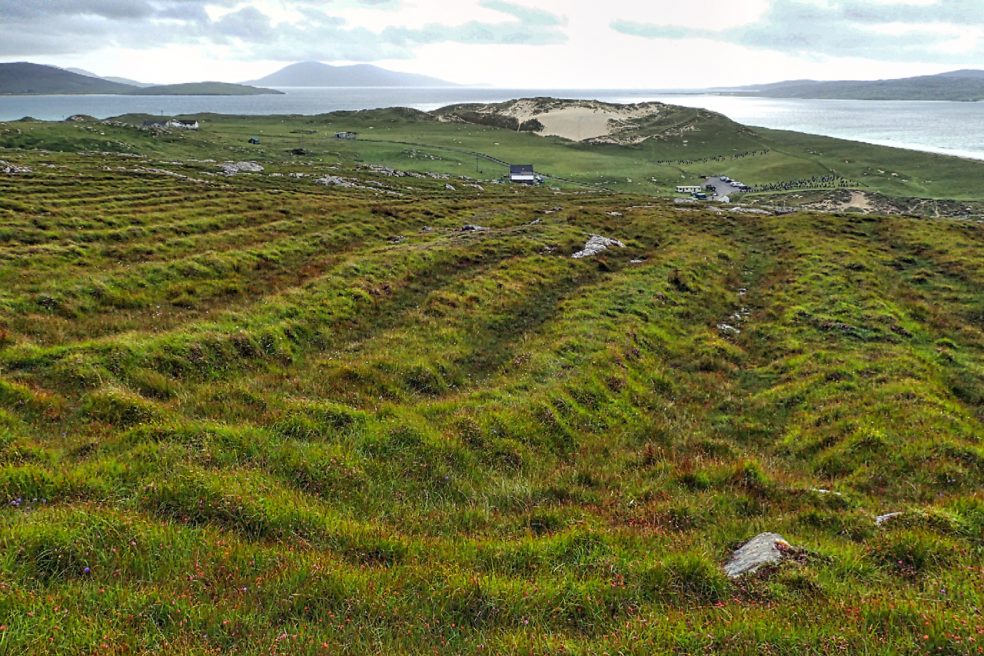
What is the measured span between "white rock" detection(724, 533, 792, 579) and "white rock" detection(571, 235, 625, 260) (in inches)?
1360

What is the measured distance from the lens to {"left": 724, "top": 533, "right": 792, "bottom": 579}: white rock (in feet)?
25.4

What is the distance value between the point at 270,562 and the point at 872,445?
49.9 ft

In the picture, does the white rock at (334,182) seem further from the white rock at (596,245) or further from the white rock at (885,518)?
the white rock at (885,518)

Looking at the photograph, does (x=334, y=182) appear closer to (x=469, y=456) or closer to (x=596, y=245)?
(x=596, y=245)

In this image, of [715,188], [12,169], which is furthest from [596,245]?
[715,188]

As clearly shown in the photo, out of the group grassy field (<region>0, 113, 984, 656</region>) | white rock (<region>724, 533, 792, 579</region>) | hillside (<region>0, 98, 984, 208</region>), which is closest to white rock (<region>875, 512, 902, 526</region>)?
A: grassy field (<region>0, 113, 984, 656</region>)

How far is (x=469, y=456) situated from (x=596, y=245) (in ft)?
119

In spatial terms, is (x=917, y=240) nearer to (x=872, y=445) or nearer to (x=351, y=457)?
(x=872, y=445)

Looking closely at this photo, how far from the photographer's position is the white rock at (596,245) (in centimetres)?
4327

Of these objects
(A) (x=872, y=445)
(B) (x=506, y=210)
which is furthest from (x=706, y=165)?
(A) (x=872, y=445)

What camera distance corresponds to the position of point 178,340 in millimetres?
17266

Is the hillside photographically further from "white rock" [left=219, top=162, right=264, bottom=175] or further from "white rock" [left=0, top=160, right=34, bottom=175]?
"white rock" [left=0, top=160, right=34, bottom=175]

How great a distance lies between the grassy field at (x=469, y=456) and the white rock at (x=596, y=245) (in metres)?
6.32

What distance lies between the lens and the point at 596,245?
45.9 metres
